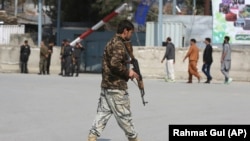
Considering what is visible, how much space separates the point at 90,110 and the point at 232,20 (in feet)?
48.3

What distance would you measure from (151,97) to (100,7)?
81.0 ft

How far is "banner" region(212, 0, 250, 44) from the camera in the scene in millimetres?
26859

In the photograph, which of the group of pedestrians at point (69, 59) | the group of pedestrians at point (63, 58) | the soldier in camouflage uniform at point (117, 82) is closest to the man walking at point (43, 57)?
the group of pedestrians at point (63, 58)

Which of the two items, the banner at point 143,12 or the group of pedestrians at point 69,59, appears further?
the banner at point 143,12

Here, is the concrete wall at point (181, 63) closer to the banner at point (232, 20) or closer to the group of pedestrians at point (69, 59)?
the banner at point (232, 20)

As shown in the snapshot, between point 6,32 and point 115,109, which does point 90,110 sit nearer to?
point 115,109

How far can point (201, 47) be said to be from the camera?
91.8 ft

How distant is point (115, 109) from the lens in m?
8.45

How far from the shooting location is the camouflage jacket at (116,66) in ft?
27.0

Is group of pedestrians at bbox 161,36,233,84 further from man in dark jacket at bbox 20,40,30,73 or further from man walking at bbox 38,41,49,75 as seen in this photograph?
man in dark jacket at bbox 20,40,30,73

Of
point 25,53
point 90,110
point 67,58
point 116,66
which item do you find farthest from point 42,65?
point 116,66

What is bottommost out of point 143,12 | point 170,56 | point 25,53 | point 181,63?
point 181,63

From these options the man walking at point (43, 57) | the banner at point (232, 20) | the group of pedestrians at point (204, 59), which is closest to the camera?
the group of pedestrians at point (204, 59)

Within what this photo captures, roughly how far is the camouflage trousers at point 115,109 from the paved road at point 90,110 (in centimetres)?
132
